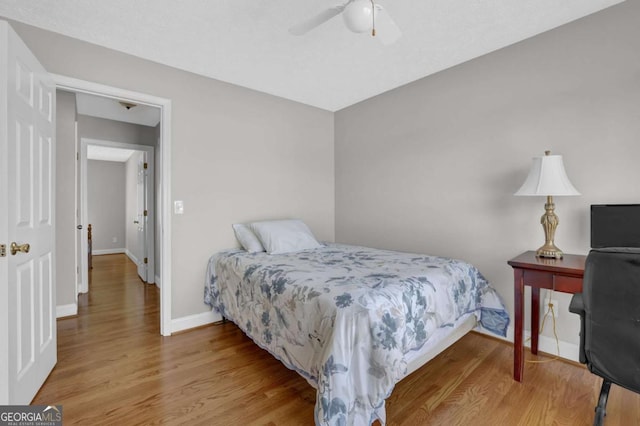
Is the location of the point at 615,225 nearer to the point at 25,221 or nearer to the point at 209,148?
the point at 209,148

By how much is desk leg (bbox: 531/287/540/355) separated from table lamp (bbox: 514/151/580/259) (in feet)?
1.28

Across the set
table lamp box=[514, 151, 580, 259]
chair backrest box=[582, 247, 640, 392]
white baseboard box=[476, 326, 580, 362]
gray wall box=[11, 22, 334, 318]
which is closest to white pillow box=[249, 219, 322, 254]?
gray wall box=[11, 22, 334, 318]

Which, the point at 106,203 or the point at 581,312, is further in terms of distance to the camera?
the point at 106,203

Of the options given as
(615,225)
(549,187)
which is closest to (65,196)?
(549,187)

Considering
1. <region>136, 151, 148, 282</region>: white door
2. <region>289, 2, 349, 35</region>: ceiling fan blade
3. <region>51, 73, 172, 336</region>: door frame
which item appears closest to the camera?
<region>289, 2, 349, 35</region>: ceiling fan blade

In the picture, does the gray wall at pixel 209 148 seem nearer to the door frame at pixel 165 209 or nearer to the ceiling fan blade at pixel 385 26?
the door frame at pixel 165 209

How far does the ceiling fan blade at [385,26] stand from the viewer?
1.58m

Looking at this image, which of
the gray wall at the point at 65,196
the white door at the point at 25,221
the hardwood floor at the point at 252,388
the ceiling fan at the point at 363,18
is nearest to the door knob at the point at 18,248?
the white door at the point at 25,221

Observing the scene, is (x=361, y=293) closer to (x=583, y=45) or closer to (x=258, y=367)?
(x=258, y=367)

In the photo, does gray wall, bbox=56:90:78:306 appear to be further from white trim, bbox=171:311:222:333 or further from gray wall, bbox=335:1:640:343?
gray wall, bbox=335:1:640:343

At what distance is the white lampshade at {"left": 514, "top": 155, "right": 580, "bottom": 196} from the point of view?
1.91 metres

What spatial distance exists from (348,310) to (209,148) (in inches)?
88.1

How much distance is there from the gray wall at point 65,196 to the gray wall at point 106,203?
15.1ft

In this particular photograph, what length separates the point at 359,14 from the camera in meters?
1.53
